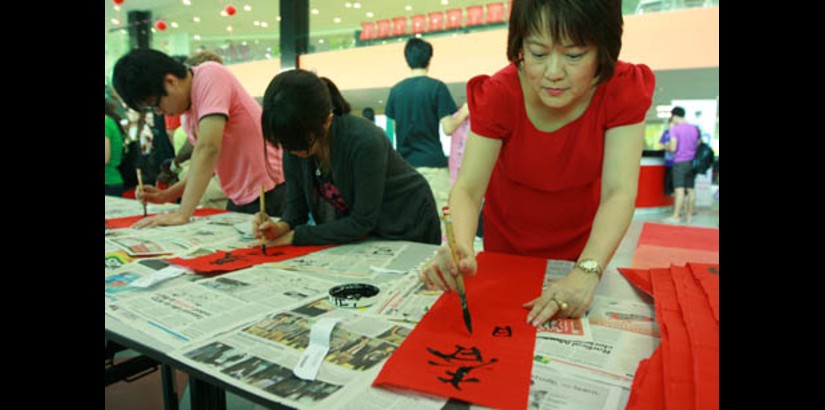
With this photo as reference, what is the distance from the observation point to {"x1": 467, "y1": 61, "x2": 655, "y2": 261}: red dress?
1049mm

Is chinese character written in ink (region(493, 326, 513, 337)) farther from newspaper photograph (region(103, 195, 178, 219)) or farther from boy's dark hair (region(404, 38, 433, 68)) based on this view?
boy's dark hair (region(404, 38, 433, 68))

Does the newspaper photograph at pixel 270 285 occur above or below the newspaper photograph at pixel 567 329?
above

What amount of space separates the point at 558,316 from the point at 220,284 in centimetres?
74

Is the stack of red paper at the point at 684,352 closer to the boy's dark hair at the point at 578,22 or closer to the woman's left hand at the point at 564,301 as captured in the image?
the woman's left hand at the point at 564,301

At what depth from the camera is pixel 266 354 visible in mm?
722

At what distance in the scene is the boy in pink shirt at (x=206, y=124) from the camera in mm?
1719

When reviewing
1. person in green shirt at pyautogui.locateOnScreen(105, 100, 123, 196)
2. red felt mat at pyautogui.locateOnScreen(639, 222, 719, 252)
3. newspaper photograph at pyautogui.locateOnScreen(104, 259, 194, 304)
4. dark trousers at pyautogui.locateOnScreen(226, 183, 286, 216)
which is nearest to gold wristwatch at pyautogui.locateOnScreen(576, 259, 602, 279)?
newspaper photograph at pyautogui.locateOnScreen(104, 259, 194, 304)

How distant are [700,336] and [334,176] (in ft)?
3.55

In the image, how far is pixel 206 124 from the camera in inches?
71.7

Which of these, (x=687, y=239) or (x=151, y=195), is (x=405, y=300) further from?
(x=687, y=239)

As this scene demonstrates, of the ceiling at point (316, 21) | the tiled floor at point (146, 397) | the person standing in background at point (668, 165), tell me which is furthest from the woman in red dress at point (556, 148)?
the ceiling at point (316, 21)

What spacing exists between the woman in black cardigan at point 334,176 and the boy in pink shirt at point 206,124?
0.22 m

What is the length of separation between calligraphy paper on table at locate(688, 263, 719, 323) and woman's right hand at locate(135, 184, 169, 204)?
6.65 ft

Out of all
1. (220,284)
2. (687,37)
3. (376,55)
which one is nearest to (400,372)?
(220,284)
